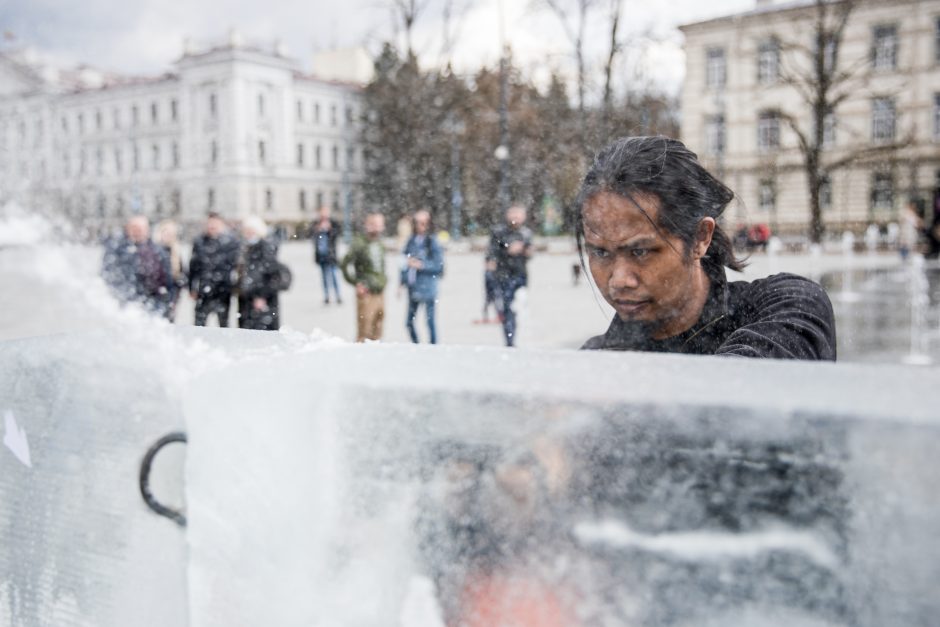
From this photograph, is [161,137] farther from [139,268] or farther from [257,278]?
[257,278]

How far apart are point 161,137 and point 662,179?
22.1m

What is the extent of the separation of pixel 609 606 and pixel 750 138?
A: 1398 inches

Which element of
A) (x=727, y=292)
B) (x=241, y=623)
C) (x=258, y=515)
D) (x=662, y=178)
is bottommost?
(x=241, y=623)

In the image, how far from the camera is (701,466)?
852 mm

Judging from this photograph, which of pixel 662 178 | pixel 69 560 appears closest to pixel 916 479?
pixel 662 178

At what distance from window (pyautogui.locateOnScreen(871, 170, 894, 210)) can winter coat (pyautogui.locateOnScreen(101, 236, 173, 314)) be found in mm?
29718

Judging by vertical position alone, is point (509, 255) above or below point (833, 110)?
below

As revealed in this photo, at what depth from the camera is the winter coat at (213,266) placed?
28.4 feet

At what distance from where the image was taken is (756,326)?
1.51 meters

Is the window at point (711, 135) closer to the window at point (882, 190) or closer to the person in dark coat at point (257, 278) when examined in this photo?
the window at point (882, 190)

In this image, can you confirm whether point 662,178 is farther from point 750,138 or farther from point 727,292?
point 750,138

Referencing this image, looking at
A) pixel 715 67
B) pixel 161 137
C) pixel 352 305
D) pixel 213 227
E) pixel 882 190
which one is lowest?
pixel 352 305

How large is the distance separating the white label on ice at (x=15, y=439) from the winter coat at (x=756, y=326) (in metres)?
1.11

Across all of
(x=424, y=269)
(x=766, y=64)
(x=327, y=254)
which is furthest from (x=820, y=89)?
(x=424, y=269)
